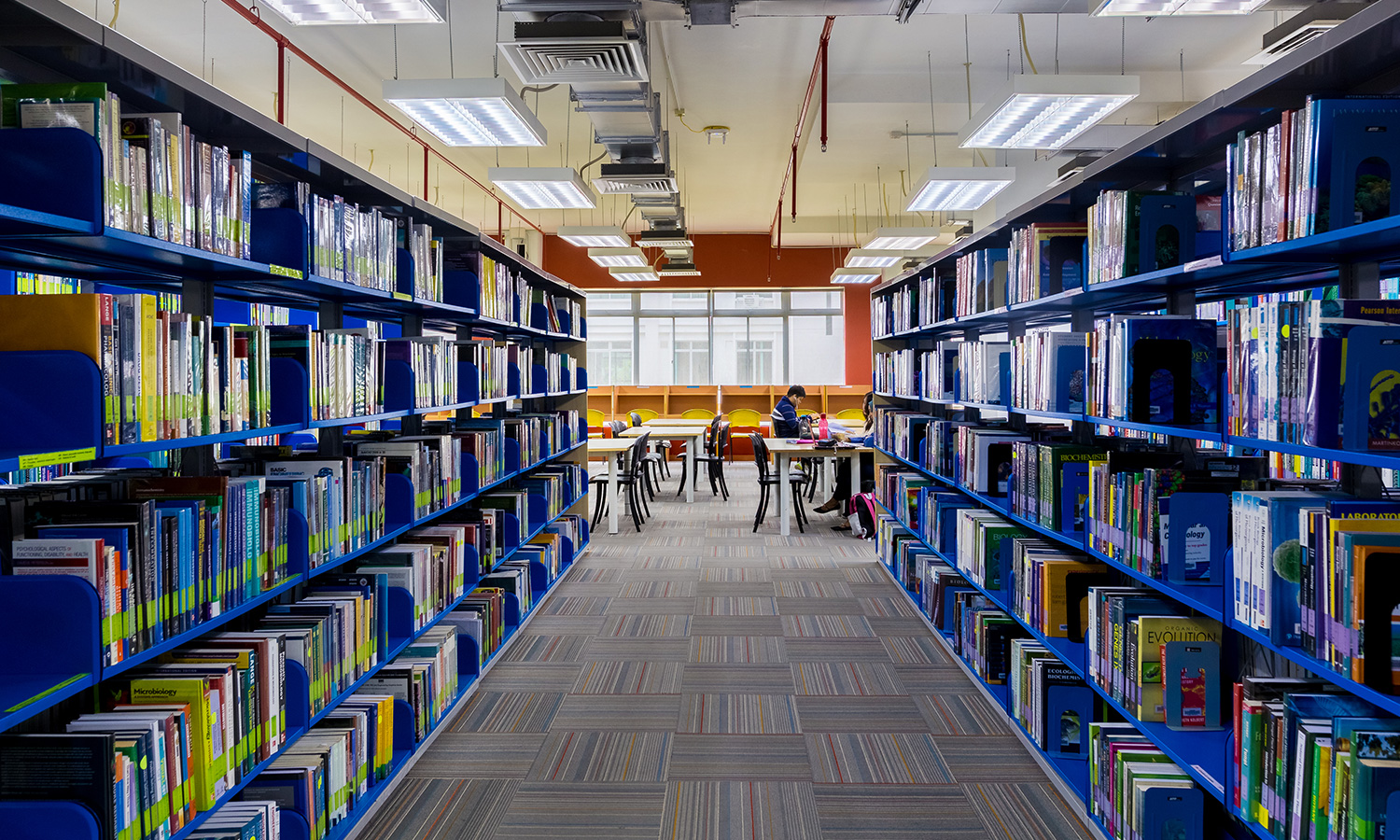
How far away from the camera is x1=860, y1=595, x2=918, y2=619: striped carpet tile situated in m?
5.22

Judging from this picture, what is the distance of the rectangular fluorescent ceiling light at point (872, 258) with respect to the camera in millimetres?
9297

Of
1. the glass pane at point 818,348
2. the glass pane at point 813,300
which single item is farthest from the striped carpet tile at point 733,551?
the glass pane at point 813,300

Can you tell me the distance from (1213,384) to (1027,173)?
264 inches

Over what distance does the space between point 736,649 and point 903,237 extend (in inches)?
191

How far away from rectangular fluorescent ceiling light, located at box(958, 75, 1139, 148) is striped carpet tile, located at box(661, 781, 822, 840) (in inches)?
130

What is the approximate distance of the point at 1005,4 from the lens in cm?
377

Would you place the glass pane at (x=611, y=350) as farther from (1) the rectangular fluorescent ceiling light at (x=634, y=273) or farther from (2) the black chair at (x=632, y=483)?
(2) the black chair at (x=632, y=483)

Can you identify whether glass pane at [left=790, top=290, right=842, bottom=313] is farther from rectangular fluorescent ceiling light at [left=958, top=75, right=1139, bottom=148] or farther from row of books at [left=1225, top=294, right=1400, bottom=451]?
row of books at [left=1225, top=294, right=1400, bottom=451]

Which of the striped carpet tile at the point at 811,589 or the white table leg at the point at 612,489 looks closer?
the striped carpet tile at the point at 811,589

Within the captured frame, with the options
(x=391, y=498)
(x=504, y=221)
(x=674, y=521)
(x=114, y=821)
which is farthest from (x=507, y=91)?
(x=504, y=221)

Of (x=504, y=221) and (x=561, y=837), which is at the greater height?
(x=504, y=221)

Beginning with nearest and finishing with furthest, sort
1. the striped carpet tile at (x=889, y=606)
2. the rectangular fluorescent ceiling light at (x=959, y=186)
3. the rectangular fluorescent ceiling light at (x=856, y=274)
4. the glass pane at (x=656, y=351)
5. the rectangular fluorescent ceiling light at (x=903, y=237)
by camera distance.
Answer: the striped carpet tile at (x=889, y=606) < the rectangular fluorescent ceiling light at (x=959, y=186) < the rectangular fluorescent ceiling light at (x=903, y=237) < the rectangular fluorescent ceiling light at (x=856, y=274) < the glass pane at (x=656, y=351)

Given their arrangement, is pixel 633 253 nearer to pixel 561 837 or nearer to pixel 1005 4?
pixel 1005 4

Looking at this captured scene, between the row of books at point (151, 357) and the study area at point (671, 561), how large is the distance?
0.04 ft
